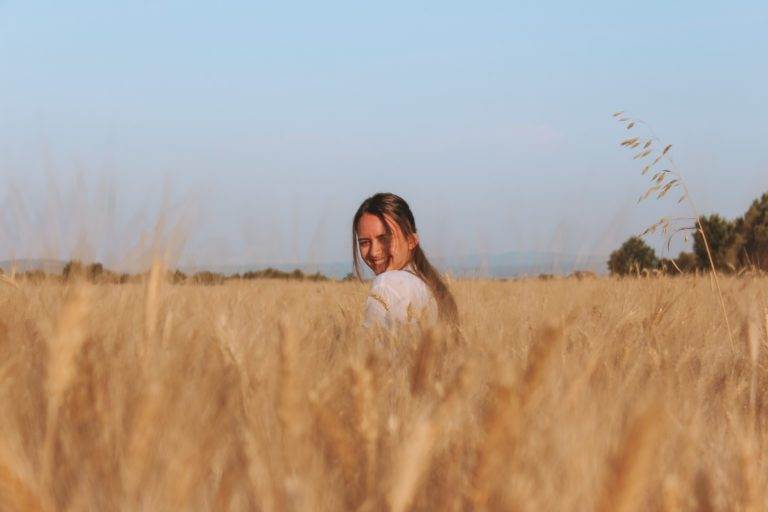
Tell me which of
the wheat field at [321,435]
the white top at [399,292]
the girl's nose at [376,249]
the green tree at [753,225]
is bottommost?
the wheat field at [321,435]

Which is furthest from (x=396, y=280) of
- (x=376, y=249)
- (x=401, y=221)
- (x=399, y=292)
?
(x=401, y=221)

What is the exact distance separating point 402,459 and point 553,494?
0.21 m

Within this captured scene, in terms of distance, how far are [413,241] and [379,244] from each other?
0.21 metres

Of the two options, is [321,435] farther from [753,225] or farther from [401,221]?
[753,225]

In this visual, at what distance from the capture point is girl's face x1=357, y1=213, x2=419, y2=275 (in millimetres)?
3141

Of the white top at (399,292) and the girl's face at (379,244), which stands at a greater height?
the girl's face at (379,244)

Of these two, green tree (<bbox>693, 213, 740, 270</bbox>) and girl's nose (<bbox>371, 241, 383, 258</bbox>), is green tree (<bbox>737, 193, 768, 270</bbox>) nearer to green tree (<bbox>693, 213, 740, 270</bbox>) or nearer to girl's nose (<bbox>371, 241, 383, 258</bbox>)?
green tree (<bbox>693, 213, 740, 270</bbox>)

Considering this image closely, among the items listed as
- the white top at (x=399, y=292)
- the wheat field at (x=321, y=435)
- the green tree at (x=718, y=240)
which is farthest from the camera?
the green tree at (x=718, y=240)

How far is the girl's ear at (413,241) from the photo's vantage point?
3273mm

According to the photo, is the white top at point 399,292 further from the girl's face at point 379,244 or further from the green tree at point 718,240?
the green tree at point 718,240

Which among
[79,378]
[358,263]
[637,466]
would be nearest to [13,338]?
[79,378]

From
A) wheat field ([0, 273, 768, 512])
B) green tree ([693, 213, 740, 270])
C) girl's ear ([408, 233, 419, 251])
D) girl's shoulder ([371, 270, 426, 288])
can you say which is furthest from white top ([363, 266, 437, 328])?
green tree ([693, 213, 740, 270])

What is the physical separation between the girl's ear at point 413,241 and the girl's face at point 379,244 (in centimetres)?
7

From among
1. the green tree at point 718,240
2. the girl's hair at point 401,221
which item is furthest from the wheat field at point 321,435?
the green tree at point 718,240
